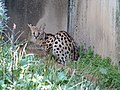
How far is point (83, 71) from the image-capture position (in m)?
6.24

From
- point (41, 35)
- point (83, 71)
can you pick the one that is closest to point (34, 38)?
point (41, 35)

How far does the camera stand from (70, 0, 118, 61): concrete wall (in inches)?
296

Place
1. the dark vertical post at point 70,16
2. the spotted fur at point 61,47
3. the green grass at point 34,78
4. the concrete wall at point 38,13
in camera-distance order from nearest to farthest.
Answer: the green grass at point 34,78
the spotted fur at point 61,47
the dark vertical post at point 70,16
the concrete wall at point 38,13

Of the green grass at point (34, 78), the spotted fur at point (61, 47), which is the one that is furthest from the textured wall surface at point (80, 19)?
the green grass at point (34, 78)

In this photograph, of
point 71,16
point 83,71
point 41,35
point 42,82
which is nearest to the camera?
point 42,82

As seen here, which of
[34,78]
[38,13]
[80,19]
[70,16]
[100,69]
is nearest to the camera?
[34,78]

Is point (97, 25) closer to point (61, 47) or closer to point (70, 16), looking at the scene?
point (61, 47)

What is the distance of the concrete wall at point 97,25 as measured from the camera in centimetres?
753

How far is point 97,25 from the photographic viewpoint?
27.4 ft

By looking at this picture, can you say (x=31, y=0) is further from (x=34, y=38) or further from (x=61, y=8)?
(x=34, y=38)

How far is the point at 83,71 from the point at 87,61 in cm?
175

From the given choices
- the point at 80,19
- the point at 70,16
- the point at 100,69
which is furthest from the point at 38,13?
the point at 100,69

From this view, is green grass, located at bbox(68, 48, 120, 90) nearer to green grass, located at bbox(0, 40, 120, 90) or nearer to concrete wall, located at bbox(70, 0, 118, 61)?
green grass, located at bbox(0, 40, 120, 90)

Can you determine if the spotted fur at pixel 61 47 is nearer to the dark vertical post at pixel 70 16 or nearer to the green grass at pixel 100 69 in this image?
the green grass at pixel 100 69
